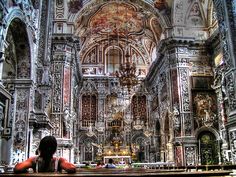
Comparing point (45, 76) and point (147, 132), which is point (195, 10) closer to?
point (147, 132)

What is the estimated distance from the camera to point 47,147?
3.18 m

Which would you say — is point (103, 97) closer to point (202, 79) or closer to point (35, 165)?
point (202, 79)

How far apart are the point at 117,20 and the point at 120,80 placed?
8.19 m

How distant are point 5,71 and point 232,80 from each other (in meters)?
6.91

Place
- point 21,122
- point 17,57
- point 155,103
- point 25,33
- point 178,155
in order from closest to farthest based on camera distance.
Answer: point 21,122 < point 25,33 < point 17,57 < point 178,155 < point 155,103

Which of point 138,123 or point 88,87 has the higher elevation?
point 88,87

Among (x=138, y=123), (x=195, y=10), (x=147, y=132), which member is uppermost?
(x=195, y=10)

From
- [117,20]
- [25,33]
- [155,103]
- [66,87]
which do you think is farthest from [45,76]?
[155,103]

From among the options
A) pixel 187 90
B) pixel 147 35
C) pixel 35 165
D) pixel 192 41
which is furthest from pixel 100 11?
pixel 35 165

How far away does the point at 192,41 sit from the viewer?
17375mm

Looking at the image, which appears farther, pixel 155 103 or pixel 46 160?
pixel 155 103

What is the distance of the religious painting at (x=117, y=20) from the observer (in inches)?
812

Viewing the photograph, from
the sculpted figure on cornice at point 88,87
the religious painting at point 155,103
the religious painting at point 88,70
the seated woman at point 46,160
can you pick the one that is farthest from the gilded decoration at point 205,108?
the seated woman at point 46,160

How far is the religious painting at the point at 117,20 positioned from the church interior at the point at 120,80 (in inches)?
3.3
